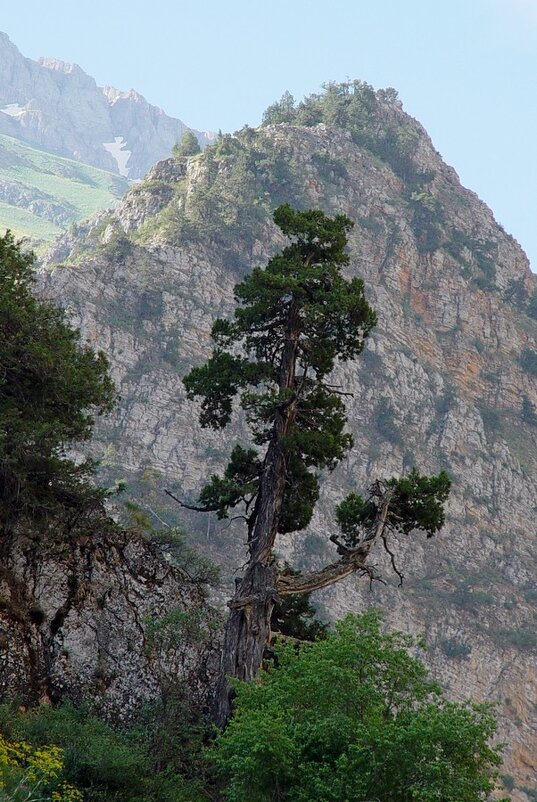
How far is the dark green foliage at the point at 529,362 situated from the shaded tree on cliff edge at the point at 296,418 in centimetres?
8919

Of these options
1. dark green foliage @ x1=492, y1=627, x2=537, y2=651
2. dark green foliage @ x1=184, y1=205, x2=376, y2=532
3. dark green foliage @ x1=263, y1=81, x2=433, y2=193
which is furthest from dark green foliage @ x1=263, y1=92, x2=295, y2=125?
dark green foliage @ x1=184, y1=205, x2=376, y2=532

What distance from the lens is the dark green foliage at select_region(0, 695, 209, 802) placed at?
55.8 feet

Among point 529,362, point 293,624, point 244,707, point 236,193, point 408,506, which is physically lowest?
point 244,707

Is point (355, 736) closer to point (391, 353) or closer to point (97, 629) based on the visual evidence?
point (97, 629)

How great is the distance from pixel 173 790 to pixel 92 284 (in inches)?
3234

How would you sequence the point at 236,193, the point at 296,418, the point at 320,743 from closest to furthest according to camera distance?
the point at 320,743 < the point at 296,418 < the point at 236,193

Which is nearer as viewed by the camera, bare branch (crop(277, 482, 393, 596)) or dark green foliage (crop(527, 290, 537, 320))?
bare branch (crop(277, 482, 393, 596))

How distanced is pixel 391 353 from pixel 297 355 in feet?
261

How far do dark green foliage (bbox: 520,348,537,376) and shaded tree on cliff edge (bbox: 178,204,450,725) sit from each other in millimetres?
89189

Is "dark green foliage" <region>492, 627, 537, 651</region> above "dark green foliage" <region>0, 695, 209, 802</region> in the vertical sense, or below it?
above

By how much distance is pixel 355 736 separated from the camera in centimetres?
1438

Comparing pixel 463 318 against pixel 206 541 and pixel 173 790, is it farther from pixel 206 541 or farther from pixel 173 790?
pixel 173 790

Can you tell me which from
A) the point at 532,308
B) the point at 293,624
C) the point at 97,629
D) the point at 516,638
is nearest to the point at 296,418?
the point at 293,624

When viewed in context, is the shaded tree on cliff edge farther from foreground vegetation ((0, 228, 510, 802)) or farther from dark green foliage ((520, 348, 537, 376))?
dark green foliage ((520, 348, 537, 376))
